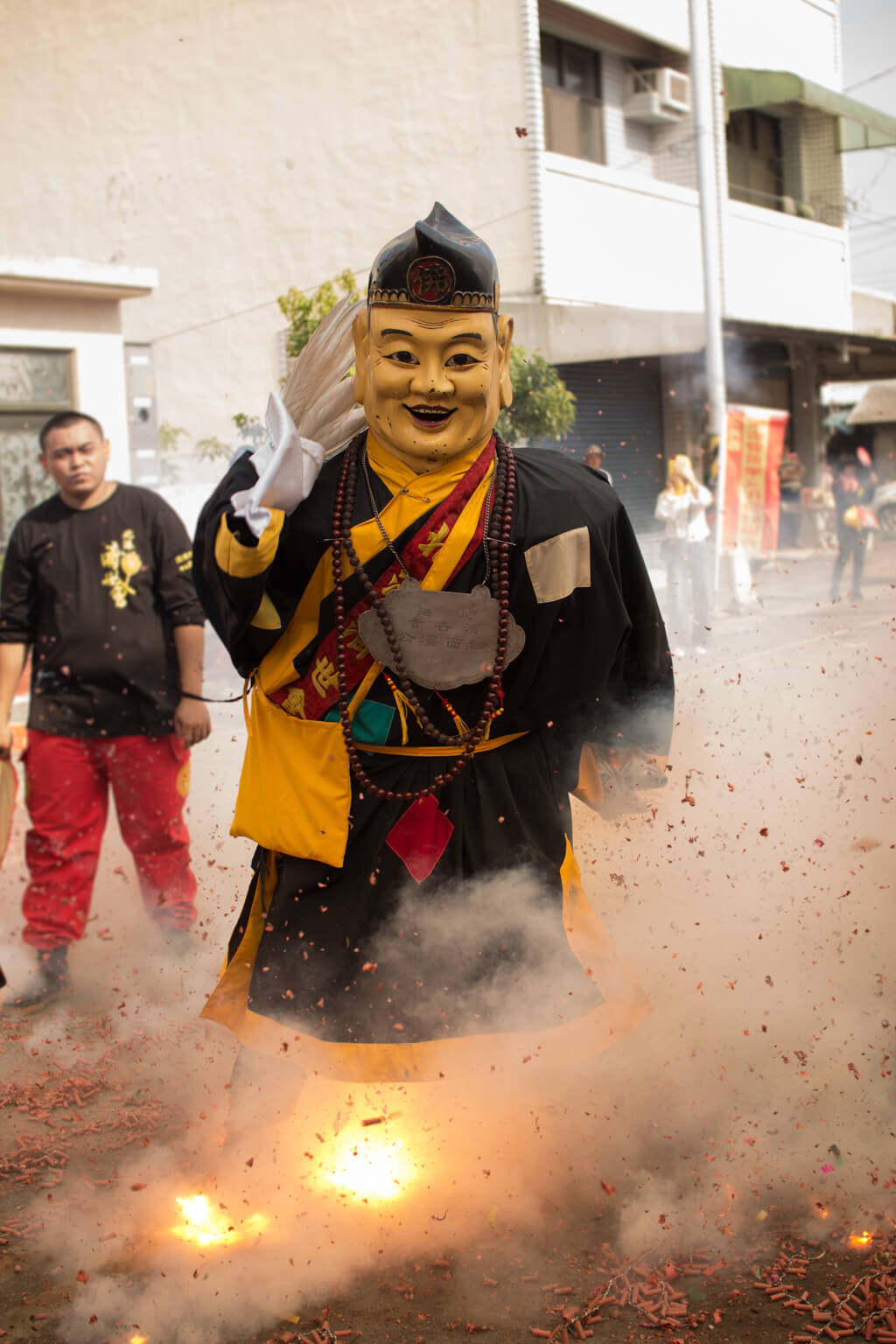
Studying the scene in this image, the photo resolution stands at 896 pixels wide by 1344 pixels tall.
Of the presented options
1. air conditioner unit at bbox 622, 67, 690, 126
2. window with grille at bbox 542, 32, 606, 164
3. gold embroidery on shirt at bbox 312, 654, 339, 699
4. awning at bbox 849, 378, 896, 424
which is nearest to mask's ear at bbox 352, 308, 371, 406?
gold embroidery on shirt at bbox 312, 654, 339, 699

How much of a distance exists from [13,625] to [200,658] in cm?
55

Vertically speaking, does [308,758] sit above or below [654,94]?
below

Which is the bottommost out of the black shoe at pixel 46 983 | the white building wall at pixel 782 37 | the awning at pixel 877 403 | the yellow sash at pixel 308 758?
the black shoe at pixel 46 983

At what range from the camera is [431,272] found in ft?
8.07

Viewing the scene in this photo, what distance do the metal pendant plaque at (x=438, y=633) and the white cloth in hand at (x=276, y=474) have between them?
0.26 meters

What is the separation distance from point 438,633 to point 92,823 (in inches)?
70.4

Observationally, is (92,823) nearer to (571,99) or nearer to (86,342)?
(86,342)

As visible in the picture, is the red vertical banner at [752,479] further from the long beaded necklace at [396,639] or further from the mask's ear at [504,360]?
the long beaded necklace at [396,639]

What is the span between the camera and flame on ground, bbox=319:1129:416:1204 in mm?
2537

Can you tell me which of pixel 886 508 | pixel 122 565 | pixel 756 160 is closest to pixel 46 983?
pixel 122 565

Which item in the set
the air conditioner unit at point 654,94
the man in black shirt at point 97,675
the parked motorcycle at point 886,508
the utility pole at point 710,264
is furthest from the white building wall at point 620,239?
the man in black shirt at point 97,675

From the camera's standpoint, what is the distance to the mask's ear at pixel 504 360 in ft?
8.57

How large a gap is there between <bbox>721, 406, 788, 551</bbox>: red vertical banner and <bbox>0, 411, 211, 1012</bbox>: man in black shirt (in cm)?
753

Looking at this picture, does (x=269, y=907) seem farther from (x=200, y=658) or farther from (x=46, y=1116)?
(x=200, y=658)
